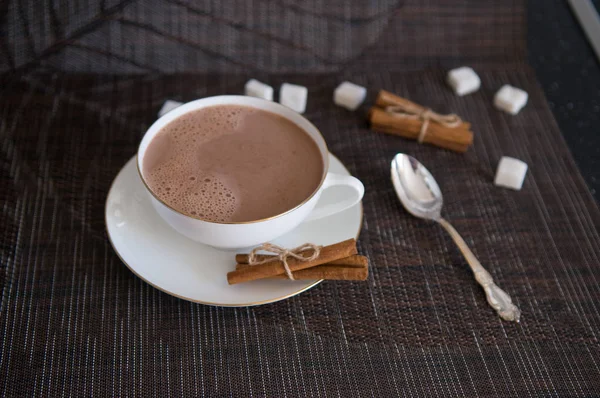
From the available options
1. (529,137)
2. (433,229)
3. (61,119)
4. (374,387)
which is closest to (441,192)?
(433,229)

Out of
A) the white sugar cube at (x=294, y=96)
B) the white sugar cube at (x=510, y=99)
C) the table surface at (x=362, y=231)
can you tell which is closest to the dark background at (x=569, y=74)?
the table surface at (x=362, y=231)

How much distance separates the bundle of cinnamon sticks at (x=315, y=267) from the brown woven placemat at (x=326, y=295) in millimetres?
58

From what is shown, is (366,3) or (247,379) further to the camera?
(366,3)

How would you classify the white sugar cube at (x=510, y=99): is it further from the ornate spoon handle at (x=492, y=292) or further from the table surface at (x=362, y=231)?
the ornate spoon handle at (x=492, y=292)

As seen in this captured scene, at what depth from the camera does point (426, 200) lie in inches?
37.7

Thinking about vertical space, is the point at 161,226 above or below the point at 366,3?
below

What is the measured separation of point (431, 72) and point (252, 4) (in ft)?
1.32

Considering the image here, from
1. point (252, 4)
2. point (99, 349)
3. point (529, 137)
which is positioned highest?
point (252, 4)

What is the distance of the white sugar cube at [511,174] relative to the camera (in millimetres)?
1012

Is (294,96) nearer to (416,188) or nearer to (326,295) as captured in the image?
(416,188)

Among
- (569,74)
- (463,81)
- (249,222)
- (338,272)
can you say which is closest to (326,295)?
(338,272)

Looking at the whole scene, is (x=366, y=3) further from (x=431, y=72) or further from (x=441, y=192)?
(x=441, y=192)

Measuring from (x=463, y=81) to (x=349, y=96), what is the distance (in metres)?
0.25

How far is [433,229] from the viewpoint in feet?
3.09
